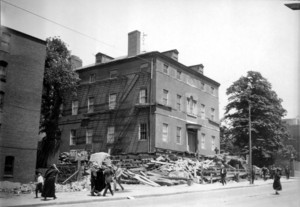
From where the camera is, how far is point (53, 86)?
38.2 meters

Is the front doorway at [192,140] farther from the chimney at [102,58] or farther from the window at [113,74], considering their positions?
the chimney at [102,58]

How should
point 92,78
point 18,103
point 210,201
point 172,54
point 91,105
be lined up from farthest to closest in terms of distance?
1. point 92,78
2. point 91,105
3. point 172,54
4. point 18,103
5. point 210,201

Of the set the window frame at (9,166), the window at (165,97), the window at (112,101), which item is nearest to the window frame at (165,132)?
the window at (165,97)

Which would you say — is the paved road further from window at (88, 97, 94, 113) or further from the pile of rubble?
window at (88, 97, 94, 113)

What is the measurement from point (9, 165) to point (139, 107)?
1433 centimetres

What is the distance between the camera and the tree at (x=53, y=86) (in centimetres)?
3719

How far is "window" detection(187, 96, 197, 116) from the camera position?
4130 cm

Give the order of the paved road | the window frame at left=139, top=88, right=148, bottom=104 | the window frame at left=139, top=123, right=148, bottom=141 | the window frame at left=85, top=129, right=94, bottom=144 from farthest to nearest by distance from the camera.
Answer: the window frame at left=85, top=129, right=94, bottom=144 → the window frame at left=139, top=88, right=148, bottom=104 → the window frame at left=139, top=123, right=148, bottom=141 → the paved road

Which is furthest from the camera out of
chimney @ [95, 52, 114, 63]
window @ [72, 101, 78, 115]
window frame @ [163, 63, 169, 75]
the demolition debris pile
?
window @ [72, 101, 78, 115]

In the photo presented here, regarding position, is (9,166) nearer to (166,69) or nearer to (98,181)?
(98,181)

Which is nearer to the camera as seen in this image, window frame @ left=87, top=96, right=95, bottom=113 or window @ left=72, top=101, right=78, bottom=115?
window frame @ left=87, top=96, right=95, bottom=113

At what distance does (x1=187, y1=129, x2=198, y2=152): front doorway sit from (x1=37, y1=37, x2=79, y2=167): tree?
48.5 ft

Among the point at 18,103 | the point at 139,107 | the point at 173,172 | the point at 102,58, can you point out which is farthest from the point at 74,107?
the point at 173,172

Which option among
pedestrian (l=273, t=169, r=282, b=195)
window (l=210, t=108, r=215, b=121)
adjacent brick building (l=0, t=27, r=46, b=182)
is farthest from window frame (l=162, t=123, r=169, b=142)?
pedestrian (l=273, t=169, r=282, b=195)
